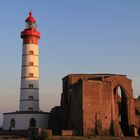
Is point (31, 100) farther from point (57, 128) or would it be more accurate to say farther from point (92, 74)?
point (92, 74)

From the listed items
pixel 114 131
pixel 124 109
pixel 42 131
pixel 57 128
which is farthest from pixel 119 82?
→ pixel 42 131

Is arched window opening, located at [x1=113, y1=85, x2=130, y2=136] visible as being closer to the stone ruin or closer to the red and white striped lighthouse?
the stone ruin

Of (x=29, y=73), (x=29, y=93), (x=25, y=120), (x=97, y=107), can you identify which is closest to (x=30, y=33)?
(x=29, y=73)

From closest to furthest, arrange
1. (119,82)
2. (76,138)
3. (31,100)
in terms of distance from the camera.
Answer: (76,138)
(119,82)
(31,100)

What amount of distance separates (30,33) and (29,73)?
610 cm

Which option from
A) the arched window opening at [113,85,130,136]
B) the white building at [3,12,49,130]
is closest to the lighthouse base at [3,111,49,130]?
the white building at [3,12,49,130]

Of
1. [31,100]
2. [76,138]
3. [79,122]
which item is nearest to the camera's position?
[76,138]

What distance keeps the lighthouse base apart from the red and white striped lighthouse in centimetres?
166

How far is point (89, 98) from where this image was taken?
4419 cm

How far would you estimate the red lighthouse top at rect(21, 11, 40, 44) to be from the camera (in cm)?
5317

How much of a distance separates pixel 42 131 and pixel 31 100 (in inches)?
527

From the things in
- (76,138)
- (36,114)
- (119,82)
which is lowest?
(76,138)

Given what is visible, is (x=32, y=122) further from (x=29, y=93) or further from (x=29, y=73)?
(x=29, y=73)

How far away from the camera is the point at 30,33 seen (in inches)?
2094
